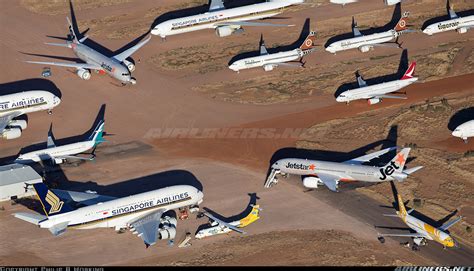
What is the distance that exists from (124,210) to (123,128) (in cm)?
2989

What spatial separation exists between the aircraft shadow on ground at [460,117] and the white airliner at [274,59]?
32.0 metres

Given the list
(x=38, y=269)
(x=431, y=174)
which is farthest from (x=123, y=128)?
(x=431, y=174)

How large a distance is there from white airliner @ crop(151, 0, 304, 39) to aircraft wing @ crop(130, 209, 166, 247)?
61.2m

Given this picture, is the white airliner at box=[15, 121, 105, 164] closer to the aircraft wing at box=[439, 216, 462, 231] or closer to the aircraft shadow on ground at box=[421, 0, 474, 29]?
the aircraft wing at box=[439, 216, 462, 231]

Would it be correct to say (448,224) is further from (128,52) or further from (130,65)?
(128,52)

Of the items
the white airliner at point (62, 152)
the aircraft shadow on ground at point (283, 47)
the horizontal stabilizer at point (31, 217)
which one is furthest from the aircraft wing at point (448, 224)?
the aircraft shadow on ground at point (283, 47)

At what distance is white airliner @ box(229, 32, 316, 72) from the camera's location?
17750 centimetres

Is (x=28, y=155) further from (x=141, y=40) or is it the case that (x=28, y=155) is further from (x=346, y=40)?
(x=346, y=40)

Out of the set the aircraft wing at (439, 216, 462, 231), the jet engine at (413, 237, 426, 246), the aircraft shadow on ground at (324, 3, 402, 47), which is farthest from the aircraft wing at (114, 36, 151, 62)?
the aircraft wing at (439, 216, 462, 231)

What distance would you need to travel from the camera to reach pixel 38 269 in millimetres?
127125

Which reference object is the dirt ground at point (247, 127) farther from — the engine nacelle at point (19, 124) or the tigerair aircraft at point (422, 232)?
the tigerair aircraft at point (422, 232)

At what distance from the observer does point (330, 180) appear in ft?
474

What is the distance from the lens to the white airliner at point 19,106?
520 ft

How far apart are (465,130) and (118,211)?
196ft
